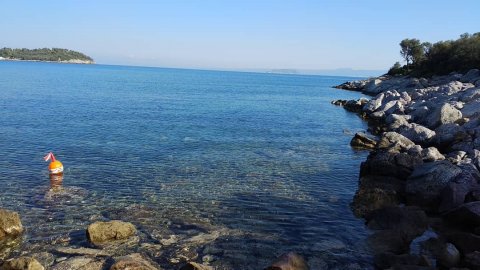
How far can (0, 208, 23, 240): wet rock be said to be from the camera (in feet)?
48.4

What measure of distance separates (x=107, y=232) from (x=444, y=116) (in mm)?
29004

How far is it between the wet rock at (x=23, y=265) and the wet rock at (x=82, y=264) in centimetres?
67

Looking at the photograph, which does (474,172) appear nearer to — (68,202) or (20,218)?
(68,202)

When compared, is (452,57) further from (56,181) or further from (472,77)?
(56,181)

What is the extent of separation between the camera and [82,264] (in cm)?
1278

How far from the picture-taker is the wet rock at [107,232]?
1442cm

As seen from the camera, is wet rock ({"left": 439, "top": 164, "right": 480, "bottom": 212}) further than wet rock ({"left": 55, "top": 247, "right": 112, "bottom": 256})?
Yes

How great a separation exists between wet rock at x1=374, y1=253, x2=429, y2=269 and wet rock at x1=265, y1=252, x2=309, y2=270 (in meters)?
2.64

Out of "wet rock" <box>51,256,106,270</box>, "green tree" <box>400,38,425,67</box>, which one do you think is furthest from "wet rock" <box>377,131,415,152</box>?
"green tree" <box>400,38,425,67</box>

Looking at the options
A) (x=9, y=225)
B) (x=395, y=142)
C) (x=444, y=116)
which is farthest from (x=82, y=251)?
(x=444, y=116)

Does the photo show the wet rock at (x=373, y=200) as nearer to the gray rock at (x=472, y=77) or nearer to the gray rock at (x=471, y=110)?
the gray rock at (x=471, y=110)

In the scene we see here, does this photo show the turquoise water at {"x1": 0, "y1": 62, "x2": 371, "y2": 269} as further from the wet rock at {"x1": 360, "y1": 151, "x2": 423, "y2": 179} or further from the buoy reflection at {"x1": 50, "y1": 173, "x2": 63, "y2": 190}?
the wet rock at {"x1": 360, "y1": 151, "x2": 423, "y2": 179}

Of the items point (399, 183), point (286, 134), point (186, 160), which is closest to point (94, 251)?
point (186, 160)

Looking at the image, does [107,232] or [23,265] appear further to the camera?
[107,232]
